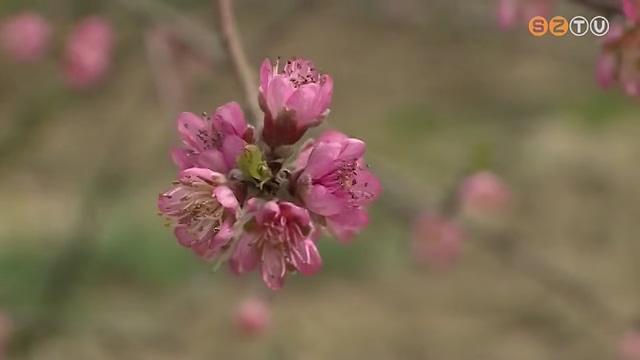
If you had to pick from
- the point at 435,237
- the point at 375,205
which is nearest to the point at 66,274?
the point at 375,205

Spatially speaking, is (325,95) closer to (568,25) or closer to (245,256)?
(245,256)

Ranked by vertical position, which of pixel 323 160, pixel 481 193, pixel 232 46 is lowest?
Result: pixel 323 160

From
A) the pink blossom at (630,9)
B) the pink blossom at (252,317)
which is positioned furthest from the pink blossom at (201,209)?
Result: the pink blossom at (252,317)

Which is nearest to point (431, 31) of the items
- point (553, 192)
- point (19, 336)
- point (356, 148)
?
point (553, 192)

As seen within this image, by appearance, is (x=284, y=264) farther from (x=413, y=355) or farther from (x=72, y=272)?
(x=413, y=355)

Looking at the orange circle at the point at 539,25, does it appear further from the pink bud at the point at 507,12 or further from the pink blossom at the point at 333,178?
the pink blossom at the point at 333,178
